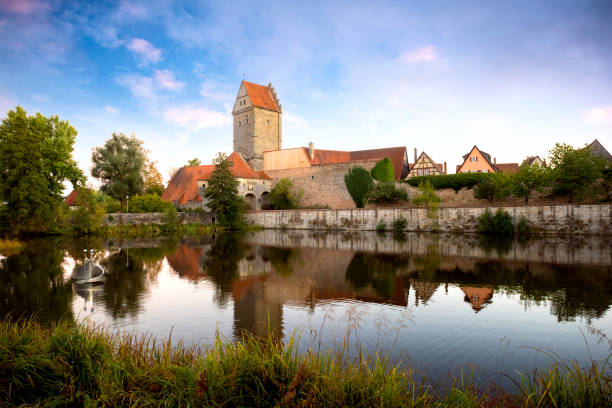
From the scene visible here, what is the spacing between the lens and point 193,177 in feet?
151

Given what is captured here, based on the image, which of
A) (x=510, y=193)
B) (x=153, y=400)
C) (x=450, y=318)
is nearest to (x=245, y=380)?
(x=153, y=400)

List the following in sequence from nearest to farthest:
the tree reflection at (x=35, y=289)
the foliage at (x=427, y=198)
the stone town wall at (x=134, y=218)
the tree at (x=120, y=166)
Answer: the tree reflection at (x=35, y=289), the foliage at (x=427, y=198), the stone town wall at (x=134, y=218), the tree at (x=120, y=166)

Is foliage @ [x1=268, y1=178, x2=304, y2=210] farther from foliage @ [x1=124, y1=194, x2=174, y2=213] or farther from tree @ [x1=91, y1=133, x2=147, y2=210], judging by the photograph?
tree @ [x1=91, y1=133, x2=147, y2=210]

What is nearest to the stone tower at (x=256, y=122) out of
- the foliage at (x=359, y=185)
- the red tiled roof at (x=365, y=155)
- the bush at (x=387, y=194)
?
the red tiled roof at (x=365, y=155)

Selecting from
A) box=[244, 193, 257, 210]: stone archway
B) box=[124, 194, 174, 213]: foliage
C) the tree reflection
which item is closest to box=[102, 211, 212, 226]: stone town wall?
Result: box=[124, 194, 174, 213]: foliage

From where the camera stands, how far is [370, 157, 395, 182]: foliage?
38.3 meters

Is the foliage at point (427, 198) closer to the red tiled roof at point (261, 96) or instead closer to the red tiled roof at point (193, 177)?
the red tiled roof at point (193, 177)

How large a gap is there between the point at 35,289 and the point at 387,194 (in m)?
30.7

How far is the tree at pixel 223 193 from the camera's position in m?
36.5

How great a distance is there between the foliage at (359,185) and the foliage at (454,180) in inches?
182

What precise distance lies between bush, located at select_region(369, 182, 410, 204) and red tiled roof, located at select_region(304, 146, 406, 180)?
151 inches

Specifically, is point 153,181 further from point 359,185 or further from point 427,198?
point 427,198

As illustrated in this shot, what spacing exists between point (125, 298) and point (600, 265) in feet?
49.9

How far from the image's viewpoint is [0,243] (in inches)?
803
